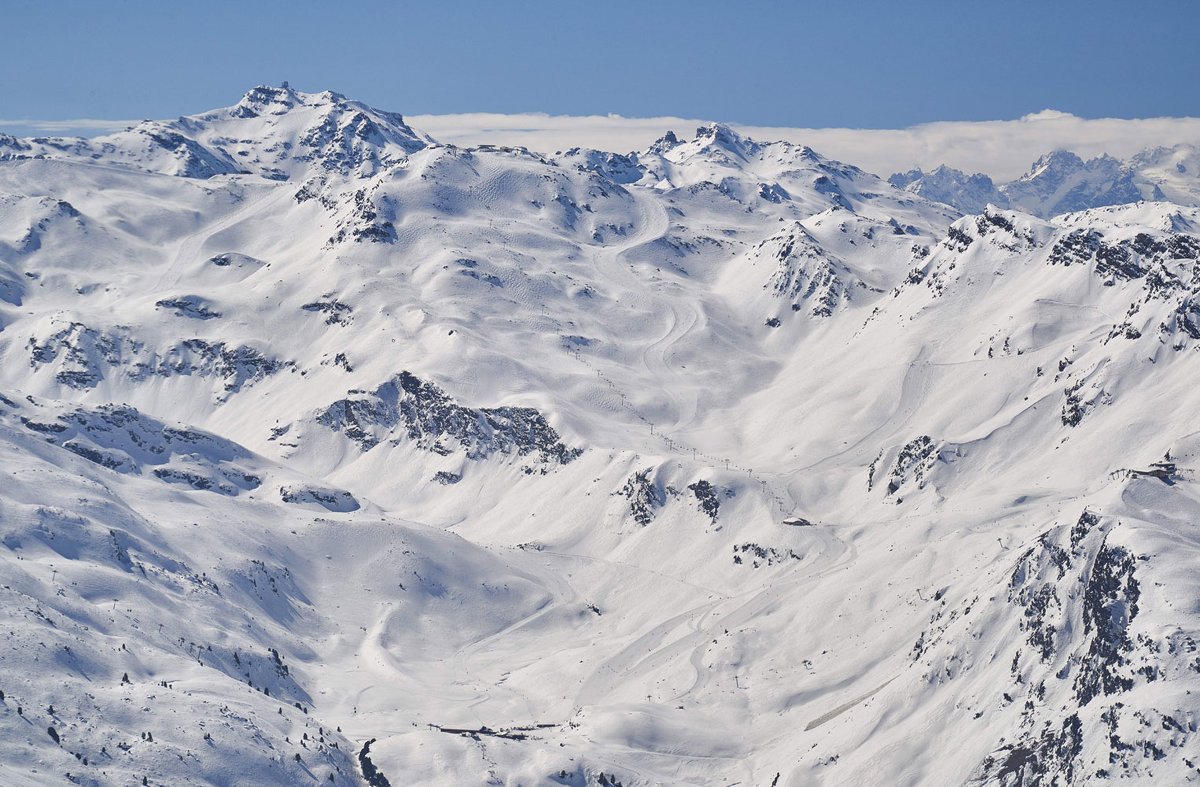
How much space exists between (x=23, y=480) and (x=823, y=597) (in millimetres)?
129130

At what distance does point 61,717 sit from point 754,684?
92.8 metres

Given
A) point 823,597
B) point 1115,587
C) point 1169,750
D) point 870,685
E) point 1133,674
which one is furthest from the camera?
point 823,597

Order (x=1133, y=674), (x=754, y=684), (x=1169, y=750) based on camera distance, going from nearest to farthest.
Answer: (x=1169, y=750) < (x=1133, y=674) < (x=754, y=684)

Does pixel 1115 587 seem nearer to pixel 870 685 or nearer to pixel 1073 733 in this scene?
pixel 1073 733

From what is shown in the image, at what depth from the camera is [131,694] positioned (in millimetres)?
134625

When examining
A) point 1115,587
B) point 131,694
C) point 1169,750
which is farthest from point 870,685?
point 131,694

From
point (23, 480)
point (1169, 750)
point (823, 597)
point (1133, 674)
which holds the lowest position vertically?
point (1169, 750)

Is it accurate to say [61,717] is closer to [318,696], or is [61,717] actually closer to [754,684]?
[318,696]

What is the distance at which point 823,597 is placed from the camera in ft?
603

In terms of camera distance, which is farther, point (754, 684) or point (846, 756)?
point (754, 684)

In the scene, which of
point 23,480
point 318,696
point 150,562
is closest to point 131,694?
point 318,696

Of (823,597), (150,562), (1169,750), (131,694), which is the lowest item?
(1169,750)

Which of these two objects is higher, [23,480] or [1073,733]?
[23,480]

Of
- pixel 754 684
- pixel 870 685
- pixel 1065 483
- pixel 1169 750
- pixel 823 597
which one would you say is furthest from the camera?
pixel 1065 483
